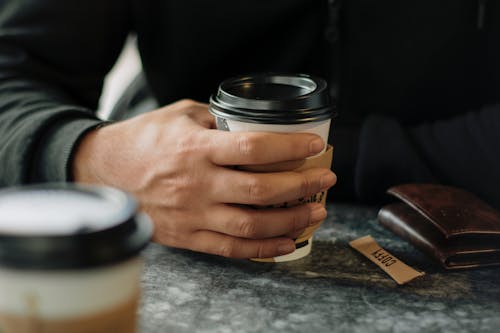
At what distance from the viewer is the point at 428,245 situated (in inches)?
39.5

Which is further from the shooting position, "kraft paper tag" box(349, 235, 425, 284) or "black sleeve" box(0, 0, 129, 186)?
"black sleeve" box(0, 0, 129, 186)

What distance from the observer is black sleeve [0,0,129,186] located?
1.15m

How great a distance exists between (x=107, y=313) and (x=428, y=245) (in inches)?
21.4

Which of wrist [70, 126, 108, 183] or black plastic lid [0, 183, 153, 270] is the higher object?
black plastic lid [0, 183, 153, 270]

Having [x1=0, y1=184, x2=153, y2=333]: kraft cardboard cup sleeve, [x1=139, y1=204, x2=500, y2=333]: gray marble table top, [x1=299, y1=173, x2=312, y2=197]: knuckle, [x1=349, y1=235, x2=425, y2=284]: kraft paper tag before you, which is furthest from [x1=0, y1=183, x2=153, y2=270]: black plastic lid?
[x1=349, y1=235, x2=425, y2=284]: kraft paper tag

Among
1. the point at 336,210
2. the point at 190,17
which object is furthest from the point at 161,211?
the point at 190,17

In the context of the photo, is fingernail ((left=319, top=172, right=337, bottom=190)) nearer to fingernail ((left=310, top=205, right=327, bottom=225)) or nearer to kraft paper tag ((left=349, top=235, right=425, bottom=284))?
fingernail ((left=310, top=205, right=327, bottom=225))

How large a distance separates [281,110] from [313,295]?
24 cm

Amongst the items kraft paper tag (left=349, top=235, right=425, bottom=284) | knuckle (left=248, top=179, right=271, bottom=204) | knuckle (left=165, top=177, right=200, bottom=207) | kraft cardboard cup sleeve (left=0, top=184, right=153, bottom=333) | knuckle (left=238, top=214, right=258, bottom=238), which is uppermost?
kraft cardboard cup sleeve (left=0, top=184, right=153, bottom=333)

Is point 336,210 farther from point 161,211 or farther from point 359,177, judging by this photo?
point 161,211

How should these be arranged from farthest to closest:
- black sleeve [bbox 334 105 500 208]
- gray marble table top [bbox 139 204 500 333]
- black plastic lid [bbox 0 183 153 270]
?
black sleeve [bbox 334 105 500 208] < gray marble table top [bbox 139 204 500 333] < black plastic lid [bbox 0 183 153 270]

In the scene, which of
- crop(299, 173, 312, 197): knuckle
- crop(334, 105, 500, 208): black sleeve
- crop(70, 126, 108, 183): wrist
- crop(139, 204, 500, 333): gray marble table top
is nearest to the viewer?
crop(139, 204, 500, 333): gray marble table top

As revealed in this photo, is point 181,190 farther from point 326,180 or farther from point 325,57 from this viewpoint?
point 325,57

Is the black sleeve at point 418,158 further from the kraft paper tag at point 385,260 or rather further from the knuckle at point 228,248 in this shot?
the knuckle at point 228,248
